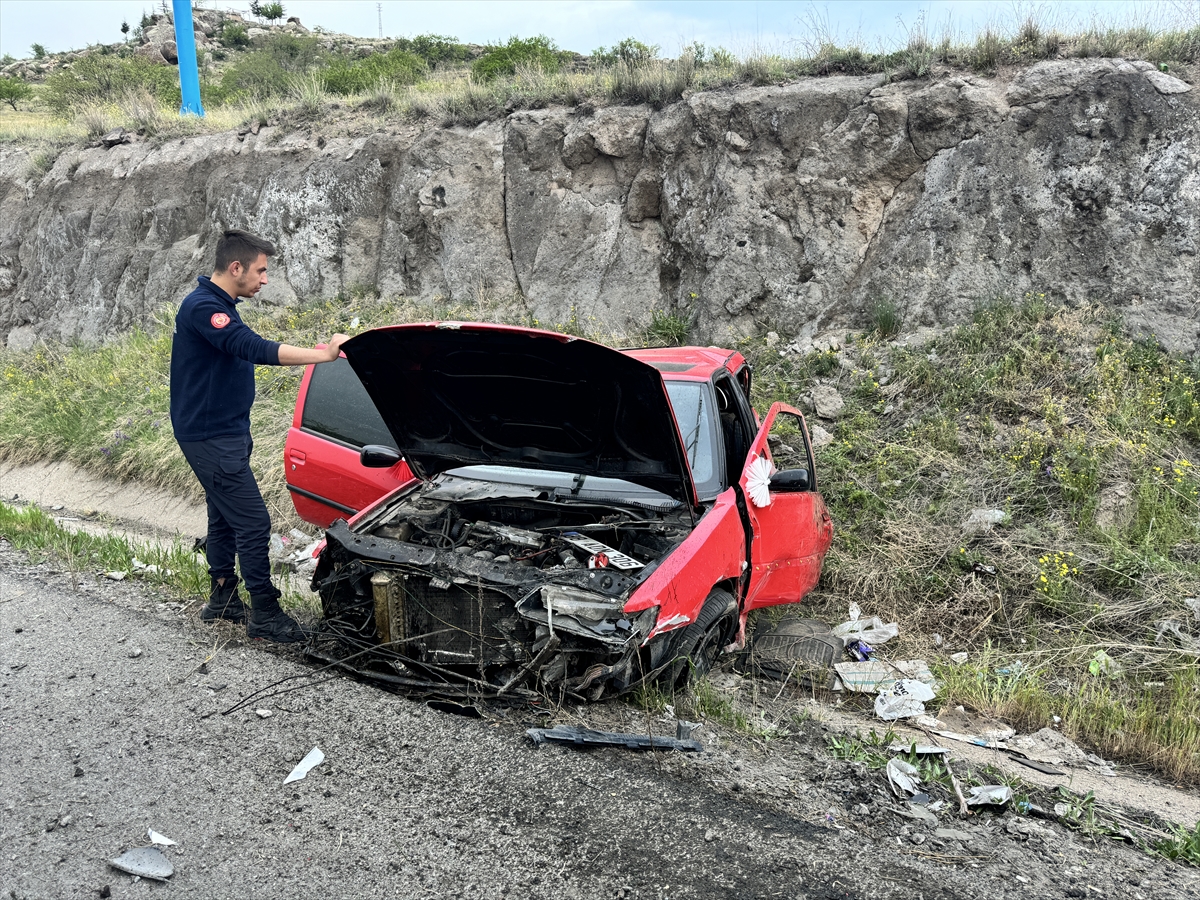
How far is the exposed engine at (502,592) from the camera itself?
3801mm

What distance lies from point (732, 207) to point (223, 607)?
7484 millimetres

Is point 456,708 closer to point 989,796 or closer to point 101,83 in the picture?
point 989,796

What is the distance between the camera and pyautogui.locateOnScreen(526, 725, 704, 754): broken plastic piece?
3.76 m

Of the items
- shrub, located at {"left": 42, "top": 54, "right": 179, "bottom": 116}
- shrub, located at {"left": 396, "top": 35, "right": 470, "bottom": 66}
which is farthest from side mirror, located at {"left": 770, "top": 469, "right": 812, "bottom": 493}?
shrub, located at {"left": 396, "top": 35, "right": 470, "bottom": 66}

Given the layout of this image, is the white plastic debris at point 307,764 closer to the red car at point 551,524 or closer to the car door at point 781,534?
the red car at point 551,524

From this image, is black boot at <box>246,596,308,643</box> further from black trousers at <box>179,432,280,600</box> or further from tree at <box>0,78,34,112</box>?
tree at <box>0,78,34,112</box>

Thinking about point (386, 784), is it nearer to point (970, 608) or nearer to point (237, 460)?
point (237, 460)

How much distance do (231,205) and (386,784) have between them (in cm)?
1289

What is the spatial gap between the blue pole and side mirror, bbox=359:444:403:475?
14.1 meters

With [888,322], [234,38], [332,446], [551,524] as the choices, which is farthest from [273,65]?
[551,524]

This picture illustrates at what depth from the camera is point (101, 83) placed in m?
23.4

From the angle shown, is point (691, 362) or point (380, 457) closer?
point (380, 457)

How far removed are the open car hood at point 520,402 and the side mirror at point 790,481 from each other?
28.0 inches

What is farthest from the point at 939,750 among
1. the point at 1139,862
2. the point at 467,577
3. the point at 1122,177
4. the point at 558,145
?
the point at 558,145
